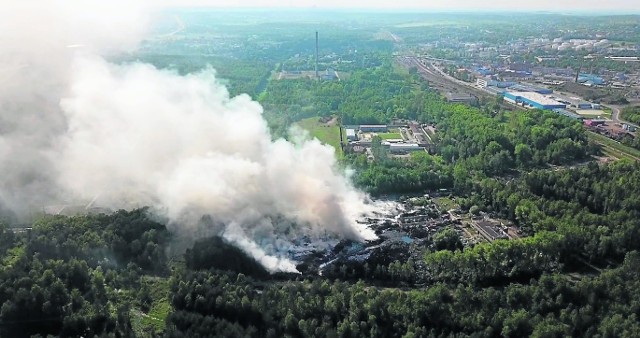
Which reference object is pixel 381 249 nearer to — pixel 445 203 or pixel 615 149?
pixel 445 203

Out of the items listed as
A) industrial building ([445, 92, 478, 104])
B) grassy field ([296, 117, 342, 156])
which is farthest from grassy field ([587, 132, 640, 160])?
grassy field ([296, 117, 342, 156])

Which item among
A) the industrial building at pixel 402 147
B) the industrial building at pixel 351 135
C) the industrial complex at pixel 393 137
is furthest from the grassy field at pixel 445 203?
the industrial building at pixel 351 135

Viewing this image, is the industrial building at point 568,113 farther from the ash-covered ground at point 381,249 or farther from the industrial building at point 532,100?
the ash-covered ground at point 381,249

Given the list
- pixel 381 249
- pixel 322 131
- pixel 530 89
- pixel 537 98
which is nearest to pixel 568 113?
pixel 537 98

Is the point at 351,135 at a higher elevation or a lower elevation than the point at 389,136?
higher

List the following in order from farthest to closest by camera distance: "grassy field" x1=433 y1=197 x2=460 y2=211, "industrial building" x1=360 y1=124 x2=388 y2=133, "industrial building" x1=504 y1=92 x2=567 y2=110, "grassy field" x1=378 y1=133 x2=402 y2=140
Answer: "industrial building" x1=504 y1=92 x2=567 y2=110 → "industrial building" x1=360 y1=124 x2=388 y2=133 → "grassy field" x1=378 y1=133 x2=402 y2=140 → "grassy field" x1=433 y1=197 x2=460 y2=211

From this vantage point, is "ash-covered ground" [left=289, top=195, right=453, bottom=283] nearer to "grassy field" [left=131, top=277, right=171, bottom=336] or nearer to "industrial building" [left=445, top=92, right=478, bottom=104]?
"grassy field" [left=131, top=277, right=171, bottom=336]

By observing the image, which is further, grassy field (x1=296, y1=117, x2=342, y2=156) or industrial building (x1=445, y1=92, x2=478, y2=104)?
industrial building (x1=445, y1=92, x2=478, y2=104)
